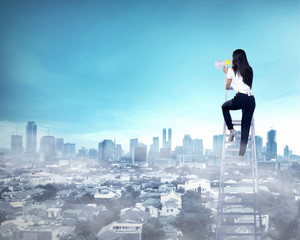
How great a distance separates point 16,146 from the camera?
6.52 m

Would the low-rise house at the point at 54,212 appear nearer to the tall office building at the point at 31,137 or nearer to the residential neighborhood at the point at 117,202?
the residential neighborhood at the point at 117,202

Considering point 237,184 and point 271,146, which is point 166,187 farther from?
point 237,184

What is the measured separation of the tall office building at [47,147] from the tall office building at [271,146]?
20.3ft

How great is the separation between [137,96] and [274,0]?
399cm

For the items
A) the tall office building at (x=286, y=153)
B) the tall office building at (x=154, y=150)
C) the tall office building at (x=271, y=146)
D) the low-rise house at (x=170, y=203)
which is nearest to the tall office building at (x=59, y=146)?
the tall office building at (x=154, y=150)

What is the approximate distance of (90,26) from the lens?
443 centimetres

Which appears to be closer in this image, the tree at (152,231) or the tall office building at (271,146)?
the tree at (152,231)

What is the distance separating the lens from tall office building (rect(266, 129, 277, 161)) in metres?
6.47


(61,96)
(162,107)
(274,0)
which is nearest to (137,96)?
(162,107)

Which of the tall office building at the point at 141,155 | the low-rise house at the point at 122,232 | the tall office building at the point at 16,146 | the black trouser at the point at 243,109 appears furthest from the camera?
the tall office building at the point at 141,155

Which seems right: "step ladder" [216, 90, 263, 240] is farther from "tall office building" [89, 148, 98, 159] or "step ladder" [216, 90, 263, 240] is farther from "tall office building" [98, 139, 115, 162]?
"tall office building" [89, 148, 98, 159]

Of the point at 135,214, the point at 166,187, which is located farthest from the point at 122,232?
the point at 166,187

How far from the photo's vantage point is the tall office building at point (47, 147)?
7664 mm

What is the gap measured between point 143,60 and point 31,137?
376 cm
